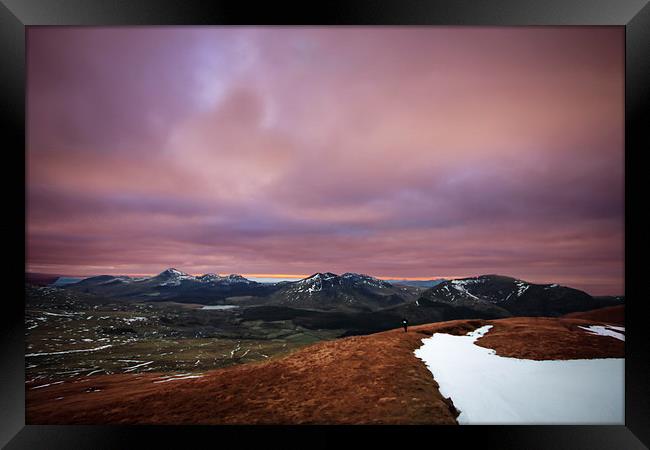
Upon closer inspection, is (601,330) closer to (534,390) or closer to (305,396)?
(534,390)

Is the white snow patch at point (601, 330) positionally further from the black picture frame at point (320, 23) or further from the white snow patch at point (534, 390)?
the black picture frame at point (320, 23)

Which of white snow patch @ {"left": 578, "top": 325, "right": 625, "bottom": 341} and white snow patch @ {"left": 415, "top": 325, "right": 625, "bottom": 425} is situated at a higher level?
white snow patch @ {"left": 578, "top": 325, "right": 625, "bottom": 341}

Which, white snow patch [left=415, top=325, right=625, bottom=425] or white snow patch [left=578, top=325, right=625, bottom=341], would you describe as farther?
white snow patch [left=578, top=325, right=625, bottom=341]

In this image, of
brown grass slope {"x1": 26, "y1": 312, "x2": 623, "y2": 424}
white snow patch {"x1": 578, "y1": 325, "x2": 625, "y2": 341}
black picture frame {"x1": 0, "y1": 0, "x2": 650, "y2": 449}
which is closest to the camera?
black picture frame {"x1": 0, "y1": 0, "x2": 650, "y2": 449}

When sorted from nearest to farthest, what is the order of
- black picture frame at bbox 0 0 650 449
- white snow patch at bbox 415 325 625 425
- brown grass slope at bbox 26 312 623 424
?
black picture frame at bbox 0 0 650 449 < brown grass slope at bbox 26 312 623 424 < white snow patch at bbox 415 325 625 425

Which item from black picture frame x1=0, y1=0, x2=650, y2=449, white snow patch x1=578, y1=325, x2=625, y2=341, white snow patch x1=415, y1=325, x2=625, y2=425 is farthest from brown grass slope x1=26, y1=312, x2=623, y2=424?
white snow patch x1=415, y1=325, x2=625, y2=425

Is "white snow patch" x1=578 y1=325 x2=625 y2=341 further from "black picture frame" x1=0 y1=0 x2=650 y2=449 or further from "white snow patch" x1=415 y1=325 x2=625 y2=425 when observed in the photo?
"black picture frame" x1=0 y1=0 x2=650 y2=449

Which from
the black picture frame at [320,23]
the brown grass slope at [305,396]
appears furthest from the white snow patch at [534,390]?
the brown grass slope at [305,396]
